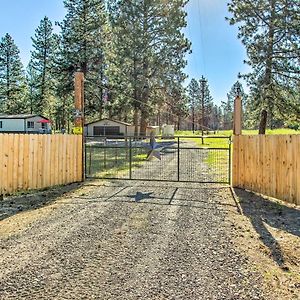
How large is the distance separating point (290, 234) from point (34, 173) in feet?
19.6

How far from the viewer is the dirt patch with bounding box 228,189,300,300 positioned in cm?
344

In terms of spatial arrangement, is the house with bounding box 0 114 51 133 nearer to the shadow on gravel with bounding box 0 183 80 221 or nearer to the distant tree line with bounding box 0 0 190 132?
the distant tree line with bounding box 0 0 190 132

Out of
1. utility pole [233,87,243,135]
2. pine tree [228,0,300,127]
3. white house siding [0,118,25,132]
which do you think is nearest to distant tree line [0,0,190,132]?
white house siding [0,118,25,132]

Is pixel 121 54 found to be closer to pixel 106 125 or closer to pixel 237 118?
pixel 106 125

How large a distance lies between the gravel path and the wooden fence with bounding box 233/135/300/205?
119cm

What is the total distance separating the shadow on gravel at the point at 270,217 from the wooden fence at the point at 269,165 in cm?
31

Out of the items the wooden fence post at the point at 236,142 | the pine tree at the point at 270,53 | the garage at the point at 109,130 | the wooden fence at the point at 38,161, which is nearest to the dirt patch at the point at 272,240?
the wooden fence post at the point at 236,142

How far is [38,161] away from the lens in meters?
8.52

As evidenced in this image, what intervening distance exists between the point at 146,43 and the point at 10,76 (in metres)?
26.2

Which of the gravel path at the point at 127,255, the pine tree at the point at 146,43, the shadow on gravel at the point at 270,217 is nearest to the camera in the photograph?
the gravel path at the point at 127,255

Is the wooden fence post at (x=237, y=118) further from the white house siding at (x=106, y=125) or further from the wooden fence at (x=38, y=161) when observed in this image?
the white house siding at (x=106, y=125)

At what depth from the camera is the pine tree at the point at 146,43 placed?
2566 centimetres

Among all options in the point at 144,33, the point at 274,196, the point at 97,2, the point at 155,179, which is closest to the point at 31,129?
the point at 97,2

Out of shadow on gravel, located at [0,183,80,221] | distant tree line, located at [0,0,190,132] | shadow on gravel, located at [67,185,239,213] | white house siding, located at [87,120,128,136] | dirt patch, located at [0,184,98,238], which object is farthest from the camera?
white house siding, located at [87,120,128,136]
